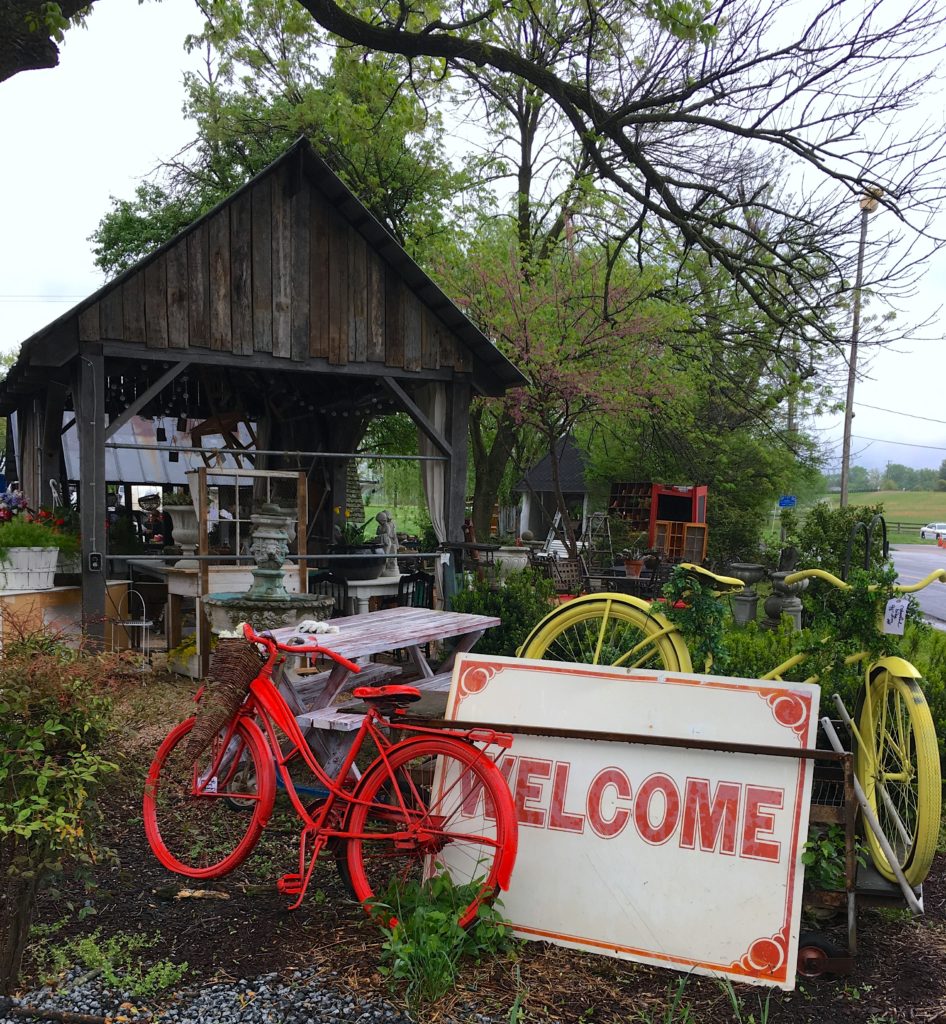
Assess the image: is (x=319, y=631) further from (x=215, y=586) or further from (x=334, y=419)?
(x=334, y=419)

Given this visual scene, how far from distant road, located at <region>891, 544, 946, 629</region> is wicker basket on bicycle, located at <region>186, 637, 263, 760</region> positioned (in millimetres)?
7729

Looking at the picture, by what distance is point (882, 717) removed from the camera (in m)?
3.54

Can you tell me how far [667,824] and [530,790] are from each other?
55cm

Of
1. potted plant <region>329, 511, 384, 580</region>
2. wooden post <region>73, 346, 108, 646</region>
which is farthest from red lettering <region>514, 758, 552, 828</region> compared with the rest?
wooden post <region>73, 346, 108, 646</region>

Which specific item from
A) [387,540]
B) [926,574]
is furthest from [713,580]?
[926,574]

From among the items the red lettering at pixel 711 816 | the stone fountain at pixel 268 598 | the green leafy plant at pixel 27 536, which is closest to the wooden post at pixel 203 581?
the stone fountain at pixel 268 598

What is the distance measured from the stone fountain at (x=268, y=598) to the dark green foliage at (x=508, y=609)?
138 centimetres

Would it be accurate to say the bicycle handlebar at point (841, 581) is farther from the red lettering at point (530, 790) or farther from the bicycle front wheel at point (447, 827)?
the bicycle front wheel at point (447, 827)

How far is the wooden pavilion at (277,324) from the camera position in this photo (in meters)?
7.93

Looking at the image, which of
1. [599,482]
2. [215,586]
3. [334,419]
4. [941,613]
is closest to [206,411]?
[334,419]

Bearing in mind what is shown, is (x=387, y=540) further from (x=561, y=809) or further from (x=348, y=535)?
(x=561, y=809)

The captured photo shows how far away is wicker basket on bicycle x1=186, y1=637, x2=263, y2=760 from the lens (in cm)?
363

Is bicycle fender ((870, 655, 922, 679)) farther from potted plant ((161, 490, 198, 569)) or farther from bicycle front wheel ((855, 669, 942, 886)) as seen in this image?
potted plant ((161, 490, 198, 569))

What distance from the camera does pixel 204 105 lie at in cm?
2003
